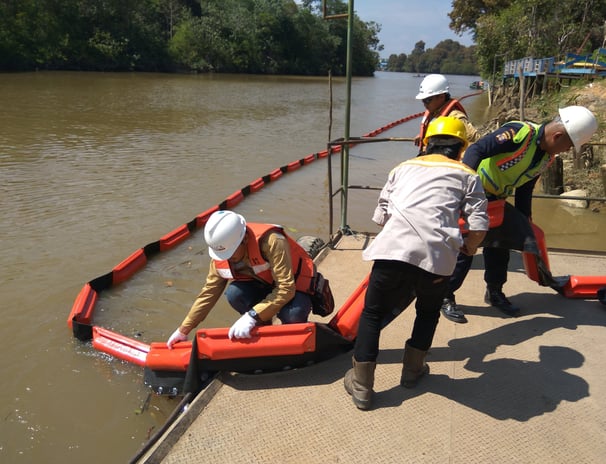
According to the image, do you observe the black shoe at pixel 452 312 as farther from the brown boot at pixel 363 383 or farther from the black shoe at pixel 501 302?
the brown boot at pixel 363 383

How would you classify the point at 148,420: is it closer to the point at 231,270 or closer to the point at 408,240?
the point at 231,270

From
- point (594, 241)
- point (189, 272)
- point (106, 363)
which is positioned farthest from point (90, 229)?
point (594, 241)

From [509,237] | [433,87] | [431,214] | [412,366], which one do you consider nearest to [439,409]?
[412,366]

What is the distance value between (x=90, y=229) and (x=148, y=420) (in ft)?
12.5

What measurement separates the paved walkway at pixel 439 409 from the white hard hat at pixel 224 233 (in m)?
0.79

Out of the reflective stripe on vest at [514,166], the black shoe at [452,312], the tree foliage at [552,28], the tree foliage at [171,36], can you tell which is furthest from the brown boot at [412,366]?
the tree foliage at [171,36]

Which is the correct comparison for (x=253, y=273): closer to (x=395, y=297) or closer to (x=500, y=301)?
(x=395, y=297)

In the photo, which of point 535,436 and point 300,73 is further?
point 300,73

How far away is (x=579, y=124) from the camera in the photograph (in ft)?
8.92

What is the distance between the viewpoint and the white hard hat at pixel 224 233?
2.47m

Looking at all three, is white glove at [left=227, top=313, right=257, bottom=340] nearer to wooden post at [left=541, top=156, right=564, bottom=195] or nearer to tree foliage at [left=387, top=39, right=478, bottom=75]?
wooden post at [left=541, top=156, right=564, bottom=195]

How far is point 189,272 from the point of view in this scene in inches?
199

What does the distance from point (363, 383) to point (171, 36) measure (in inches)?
2164

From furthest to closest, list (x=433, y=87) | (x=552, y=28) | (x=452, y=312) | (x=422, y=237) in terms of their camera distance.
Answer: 1. (x=552, y=28)
2. (x=433, y=87)
3. (x=452, y=312)
4. (x=422, y=237)
